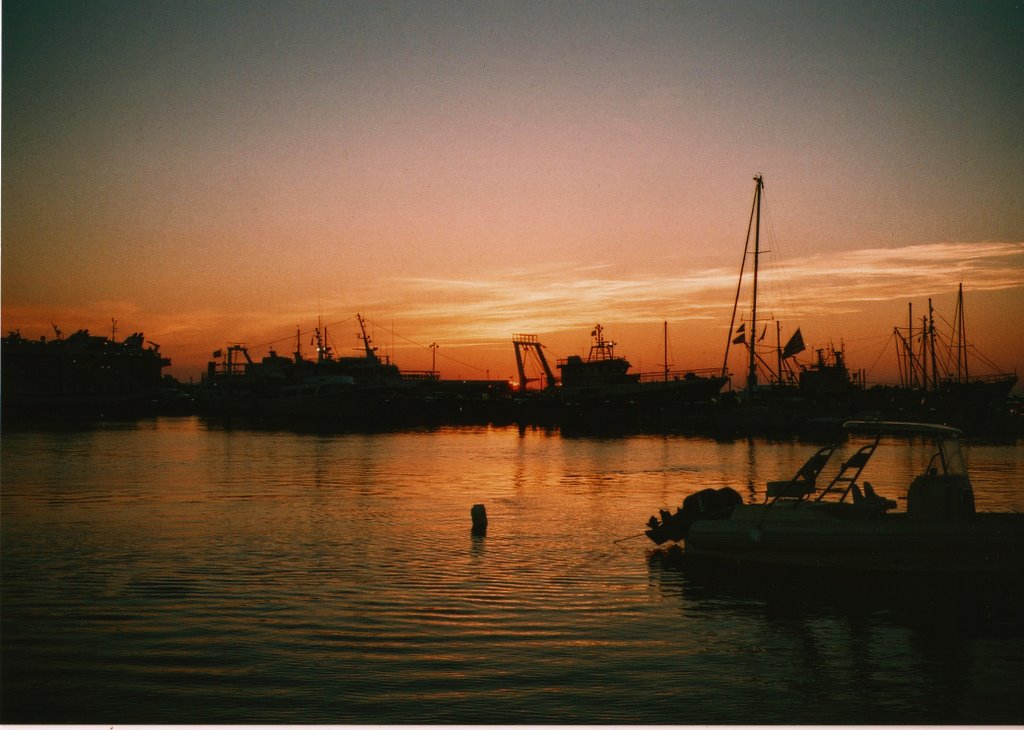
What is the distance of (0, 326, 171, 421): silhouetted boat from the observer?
6775 cm

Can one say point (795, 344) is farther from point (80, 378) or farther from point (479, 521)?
point (80, 378)

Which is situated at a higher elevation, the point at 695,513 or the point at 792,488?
the point at 792,488

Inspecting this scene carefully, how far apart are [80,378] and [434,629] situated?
77.8 m

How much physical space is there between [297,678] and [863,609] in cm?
669

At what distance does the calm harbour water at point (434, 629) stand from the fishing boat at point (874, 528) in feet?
1.71

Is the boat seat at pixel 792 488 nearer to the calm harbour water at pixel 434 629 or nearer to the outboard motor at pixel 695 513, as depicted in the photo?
the outboard motor at pixel 695 513

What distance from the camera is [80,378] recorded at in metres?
78.0

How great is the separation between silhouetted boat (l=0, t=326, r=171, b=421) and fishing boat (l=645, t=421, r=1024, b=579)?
5964 cm

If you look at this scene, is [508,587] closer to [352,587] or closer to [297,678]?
[352,587]

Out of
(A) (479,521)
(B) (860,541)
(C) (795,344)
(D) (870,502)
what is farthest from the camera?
(C) (795,344)

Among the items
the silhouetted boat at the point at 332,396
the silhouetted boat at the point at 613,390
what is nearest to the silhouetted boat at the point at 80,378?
the silhouetted boat at the point at 332,396

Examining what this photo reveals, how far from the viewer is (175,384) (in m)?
122

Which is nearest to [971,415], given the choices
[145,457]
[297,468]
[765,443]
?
[765,443]

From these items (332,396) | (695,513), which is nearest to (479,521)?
(695,513)
